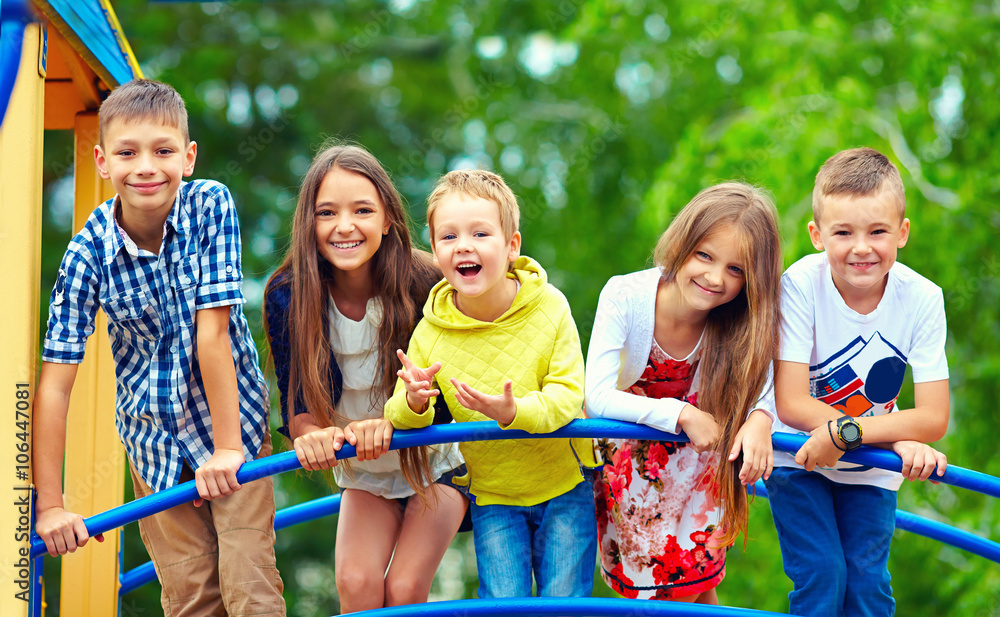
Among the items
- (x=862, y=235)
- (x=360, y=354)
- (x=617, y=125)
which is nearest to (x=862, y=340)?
(x=862, y=235)

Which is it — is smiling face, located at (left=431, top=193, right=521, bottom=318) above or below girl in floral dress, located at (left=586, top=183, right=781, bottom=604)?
above

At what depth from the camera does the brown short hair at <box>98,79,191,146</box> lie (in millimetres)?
2469

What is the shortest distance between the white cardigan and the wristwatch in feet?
0.62

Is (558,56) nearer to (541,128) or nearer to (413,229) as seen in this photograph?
(541,128)

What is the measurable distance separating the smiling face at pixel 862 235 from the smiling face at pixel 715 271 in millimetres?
209

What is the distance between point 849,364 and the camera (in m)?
2.50

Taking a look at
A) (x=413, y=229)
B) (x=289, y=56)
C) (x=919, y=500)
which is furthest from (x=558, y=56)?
(x=413, y=229)

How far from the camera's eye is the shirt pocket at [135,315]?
2.45m

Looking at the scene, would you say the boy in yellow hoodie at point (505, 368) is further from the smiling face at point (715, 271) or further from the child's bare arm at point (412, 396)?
the smiling face at point (715, 271)

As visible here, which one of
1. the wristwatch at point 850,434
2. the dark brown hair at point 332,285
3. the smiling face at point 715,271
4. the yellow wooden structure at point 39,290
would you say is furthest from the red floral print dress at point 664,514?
the yellow wooden structure at point 39,290

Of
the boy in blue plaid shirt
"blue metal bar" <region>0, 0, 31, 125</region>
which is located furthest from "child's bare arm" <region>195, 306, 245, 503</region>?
"blue metal bar" <region>0, 0, 31, 125</region>

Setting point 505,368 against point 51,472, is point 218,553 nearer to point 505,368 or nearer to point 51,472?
point 51,472

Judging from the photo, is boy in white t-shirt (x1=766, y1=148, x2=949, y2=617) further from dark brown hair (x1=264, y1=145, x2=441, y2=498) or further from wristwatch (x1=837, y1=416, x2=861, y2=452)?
dark brown hair (x1=264, y1=145, x2=441, y2=498)

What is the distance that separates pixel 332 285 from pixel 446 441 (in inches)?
23.4
